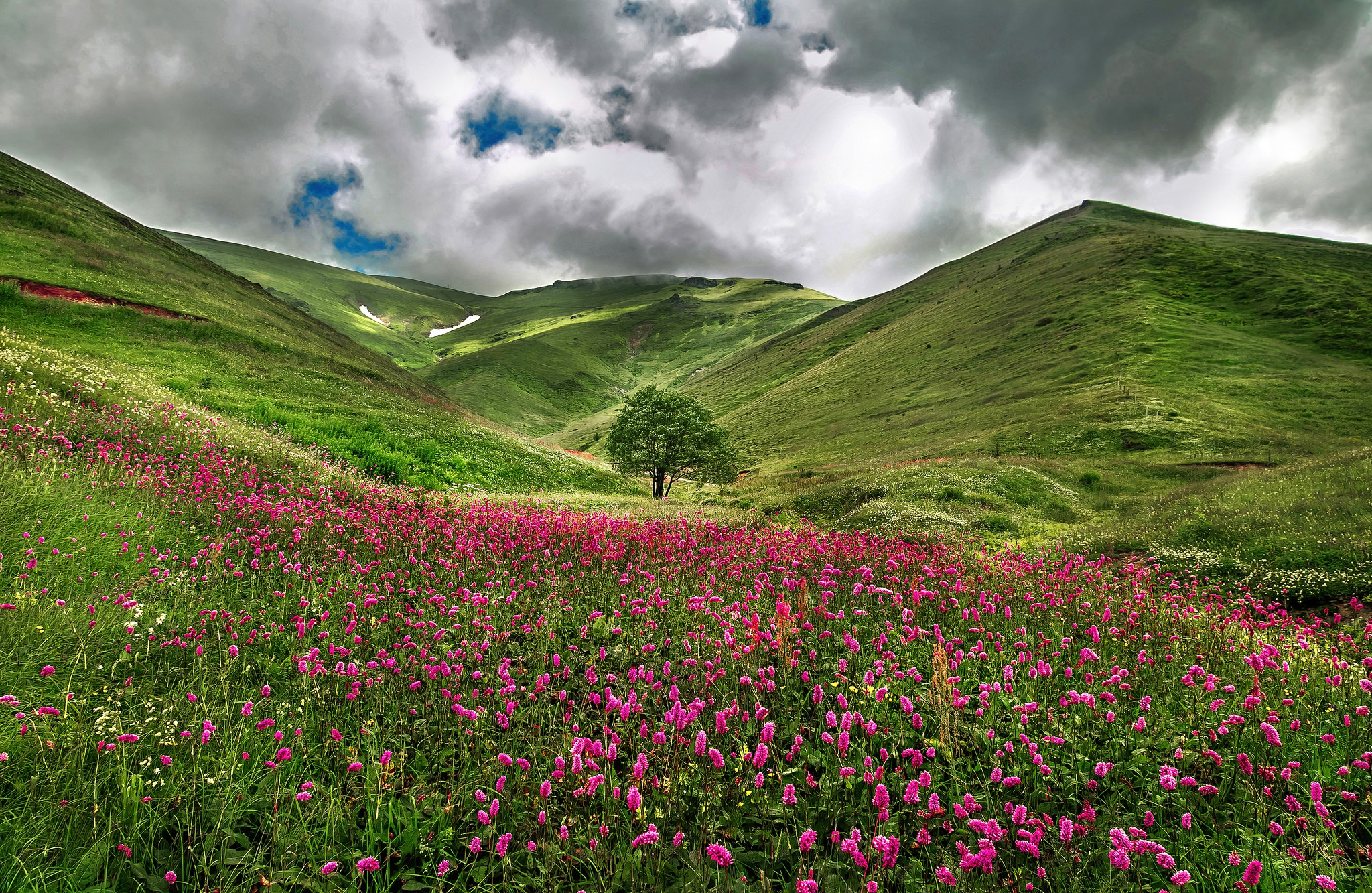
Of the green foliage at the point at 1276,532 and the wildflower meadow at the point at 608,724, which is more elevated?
the green foliage at the point at 1276,532

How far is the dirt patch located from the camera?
2666 cm

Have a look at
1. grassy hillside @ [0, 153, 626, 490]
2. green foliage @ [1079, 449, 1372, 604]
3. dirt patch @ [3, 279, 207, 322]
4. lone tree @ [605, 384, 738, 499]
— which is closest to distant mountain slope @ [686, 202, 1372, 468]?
lone tree @ [605, 384, 738, 499]

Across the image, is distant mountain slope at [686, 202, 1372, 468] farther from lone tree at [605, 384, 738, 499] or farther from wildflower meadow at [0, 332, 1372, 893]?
wildflower meadow at [0, 332, 1372, 893]

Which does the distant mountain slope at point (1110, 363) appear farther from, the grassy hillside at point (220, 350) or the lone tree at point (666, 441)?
the grassy hillside at point (220, 350)

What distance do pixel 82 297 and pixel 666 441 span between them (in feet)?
112

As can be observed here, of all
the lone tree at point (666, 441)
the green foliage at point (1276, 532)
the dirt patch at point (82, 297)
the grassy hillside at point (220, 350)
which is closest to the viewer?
the green foliage at point (1276, 532)

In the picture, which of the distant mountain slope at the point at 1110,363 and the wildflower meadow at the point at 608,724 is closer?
the wildflower meadow at the point at 608,724

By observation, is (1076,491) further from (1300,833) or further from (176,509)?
(176,509)

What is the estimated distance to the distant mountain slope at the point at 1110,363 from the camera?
135ft

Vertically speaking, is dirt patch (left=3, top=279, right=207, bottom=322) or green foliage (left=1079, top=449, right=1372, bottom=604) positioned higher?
dirt patch (left=3, top=279, right=207, bottom=322)

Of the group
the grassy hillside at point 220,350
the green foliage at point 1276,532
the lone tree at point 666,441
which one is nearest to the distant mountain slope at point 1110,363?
the lone tree at point 666,441

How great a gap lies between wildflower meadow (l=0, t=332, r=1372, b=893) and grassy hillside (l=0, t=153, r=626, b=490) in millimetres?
16794

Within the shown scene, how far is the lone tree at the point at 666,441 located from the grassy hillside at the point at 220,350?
2.96 metres

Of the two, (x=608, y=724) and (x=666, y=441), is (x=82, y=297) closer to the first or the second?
(x=666, y=441)
